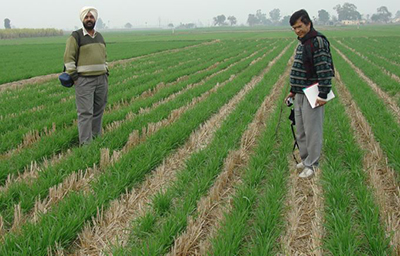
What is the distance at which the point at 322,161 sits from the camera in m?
4.25

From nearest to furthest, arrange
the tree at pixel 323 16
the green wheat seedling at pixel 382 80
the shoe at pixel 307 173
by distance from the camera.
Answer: the shoe at pixel 307 173, the green wheat seedling at pixel 382 80, the tree at pixel 323 16

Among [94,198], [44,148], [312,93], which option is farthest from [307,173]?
[44,148]

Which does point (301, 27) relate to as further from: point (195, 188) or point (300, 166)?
point (195, 188)

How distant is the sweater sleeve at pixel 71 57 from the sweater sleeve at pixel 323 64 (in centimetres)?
331

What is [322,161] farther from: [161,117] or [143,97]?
[143,97]

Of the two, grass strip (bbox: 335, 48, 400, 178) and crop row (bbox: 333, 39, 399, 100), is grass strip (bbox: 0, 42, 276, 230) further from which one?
crop row (bbox: 333, 39, 399, 100)

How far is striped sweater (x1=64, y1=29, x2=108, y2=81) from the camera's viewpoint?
4.48 metres

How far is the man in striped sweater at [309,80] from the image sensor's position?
332 centimetres

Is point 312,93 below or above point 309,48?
below

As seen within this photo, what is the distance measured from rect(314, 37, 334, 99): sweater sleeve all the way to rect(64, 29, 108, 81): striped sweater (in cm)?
318

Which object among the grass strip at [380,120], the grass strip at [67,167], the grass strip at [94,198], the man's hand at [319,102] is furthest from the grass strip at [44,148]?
the grass strip at [380,120]

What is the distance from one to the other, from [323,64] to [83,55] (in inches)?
133

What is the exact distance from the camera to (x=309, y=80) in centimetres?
356

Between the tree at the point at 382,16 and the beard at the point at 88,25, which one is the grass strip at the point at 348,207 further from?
the tree at the point at 382,16
